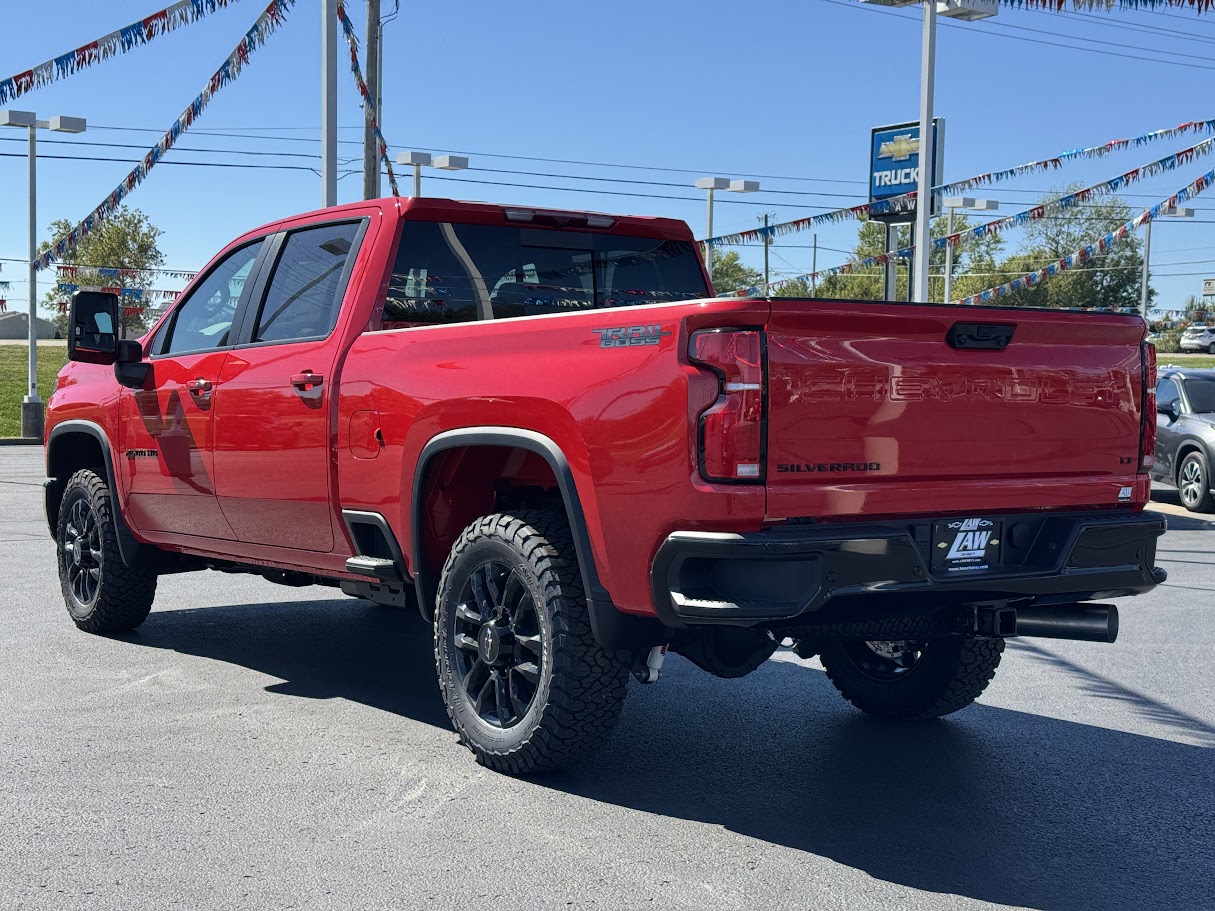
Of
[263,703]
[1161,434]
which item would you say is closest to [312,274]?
[263,703]

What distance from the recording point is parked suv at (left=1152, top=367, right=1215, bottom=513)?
53.3 ft

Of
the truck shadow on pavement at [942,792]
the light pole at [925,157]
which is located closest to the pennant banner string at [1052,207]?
the light pole at [925,157]

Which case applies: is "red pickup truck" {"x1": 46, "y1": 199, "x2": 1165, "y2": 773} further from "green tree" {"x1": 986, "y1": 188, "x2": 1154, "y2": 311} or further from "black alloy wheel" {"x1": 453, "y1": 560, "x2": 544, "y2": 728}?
"green tree" {"x1": 986, "y1": 188, "x2": 1154, "y2": 311}

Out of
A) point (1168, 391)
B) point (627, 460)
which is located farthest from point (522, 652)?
point (1168, 391)

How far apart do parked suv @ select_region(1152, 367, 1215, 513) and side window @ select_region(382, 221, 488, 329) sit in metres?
11.8

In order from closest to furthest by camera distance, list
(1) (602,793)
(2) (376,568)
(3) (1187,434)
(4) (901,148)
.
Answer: (1) (602,793), (2) (376,568), (3) (1187,434), (4) (901,148)

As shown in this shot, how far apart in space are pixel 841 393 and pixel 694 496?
55cm

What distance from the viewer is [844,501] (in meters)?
4.28

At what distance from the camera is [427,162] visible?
28.7 m

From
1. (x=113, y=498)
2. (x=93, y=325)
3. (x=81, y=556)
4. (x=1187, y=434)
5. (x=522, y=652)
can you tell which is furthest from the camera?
(x=1187, y=434)

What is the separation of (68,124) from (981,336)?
23.8 metres

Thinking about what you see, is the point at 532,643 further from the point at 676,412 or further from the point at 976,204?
the point at 976,204

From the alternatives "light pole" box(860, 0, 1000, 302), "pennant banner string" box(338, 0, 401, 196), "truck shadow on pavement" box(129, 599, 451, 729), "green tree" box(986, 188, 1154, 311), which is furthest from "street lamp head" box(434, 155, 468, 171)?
"green tree" box(986, 188, 1154, 311)

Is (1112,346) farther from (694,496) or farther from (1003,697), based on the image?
(1003,697)
